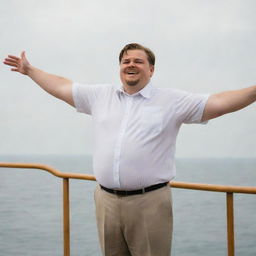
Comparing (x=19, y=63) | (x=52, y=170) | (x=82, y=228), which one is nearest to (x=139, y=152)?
(x=19, y=63)

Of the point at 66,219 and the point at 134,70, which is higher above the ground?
the point at 134,70

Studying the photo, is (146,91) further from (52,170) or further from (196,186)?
(52,170)

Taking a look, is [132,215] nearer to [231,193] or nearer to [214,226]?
[231,193]

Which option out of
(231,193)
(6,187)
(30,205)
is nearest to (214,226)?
(30,205)

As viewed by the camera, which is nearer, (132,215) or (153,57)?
(132,215)

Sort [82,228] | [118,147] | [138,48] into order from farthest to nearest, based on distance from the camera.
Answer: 1. [82,228]
2. [138,48]
3. [118,147]

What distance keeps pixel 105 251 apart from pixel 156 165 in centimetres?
45

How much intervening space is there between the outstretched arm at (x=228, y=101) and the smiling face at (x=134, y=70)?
0.31 meters

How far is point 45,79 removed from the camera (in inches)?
84.4

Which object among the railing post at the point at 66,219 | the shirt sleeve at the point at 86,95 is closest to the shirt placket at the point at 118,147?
the shirt sleeve at the point at 86,95

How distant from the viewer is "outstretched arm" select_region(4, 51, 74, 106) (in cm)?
210

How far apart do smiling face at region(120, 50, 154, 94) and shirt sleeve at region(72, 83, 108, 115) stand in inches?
6.1

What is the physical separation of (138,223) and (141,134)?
37 cm

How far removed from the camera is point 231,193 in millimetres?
1994
